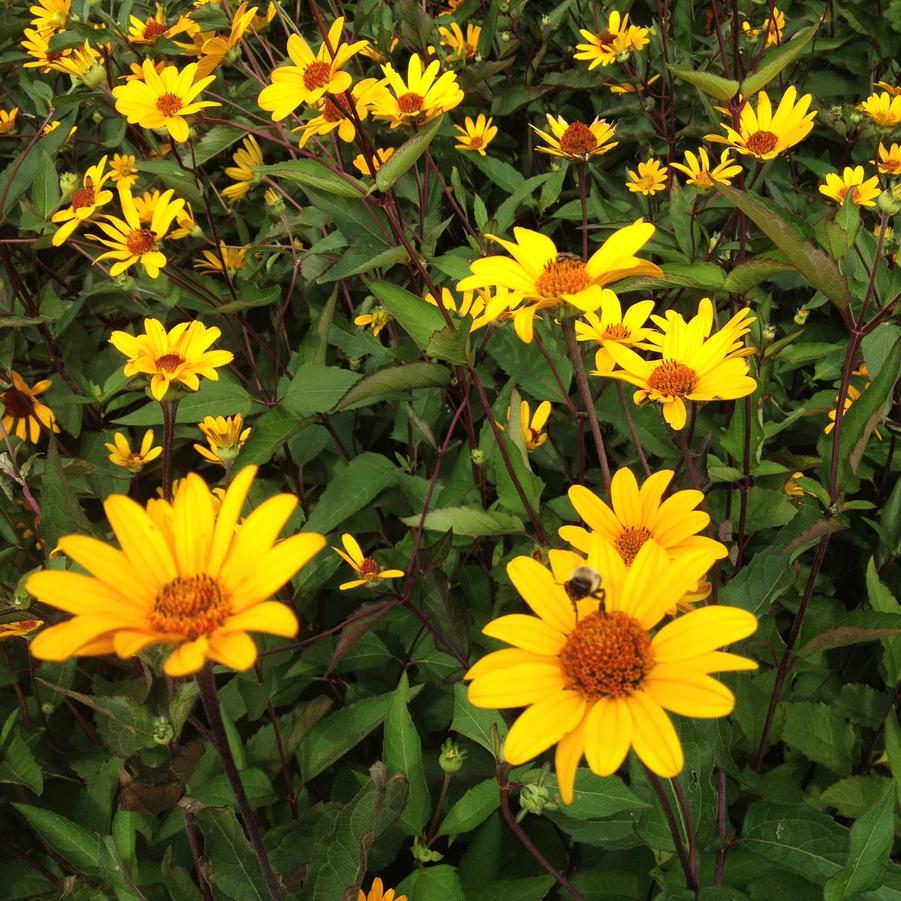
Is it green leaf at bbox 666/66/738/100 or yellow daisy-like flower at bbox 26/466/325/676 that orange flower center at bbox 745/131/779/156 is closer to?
green leaf at bbox 666/66/738/100

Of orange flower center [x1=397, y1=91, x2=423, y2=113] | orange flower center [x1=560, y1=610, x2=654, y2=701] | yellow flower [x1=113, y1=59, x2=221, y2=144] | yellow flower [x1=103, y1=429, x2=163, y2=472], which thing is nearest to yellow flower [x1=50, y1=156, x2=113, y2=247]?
yellow flower [x1=113, y1=59, x2=221, y2=144]

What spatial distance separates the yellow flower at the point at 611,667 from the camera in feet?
2.74

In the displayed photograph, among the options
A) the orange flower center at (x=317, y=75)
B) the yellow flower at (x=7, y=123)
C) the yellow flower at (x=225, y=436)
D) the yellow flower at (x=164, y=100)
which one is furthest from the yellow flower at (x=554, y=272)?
the yellow flower at (x=7, y=123)

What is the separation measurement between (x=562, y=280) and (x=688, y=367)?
1.20ft

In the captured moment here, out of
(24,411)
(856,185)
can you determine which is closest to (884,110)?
(856,185)

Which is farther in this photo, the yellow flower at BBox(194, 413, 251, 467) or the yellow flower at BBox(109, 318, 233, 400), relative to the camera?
the yellow flower at BBox(194, 413, 251, 467)

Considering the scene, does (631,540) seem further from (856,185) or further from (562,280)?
(856,185)

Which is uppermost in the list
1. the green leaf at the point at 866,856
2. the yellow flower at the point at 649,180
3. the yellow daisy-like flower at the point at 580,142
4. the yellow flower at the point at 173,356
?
the yellow daisy-like flower at the point at 580,142

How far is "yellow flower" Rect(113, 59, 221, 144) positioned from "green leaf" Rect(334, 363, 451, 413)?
1.03 m

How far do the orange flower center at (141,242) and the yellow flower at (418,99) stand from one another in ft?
2.51

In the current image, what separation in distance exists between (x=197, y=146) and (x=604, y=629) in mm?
2007

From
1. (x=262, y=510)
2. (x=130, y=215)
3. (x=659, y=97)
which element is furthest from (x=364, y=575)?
(x=659, y=97)

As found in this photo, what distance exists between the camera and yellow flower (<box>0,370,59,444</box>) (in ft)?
7.79

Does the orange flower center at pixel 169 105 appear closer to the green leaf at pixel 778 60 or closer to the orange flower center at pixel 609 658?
the green leaf at pixel 778 60
